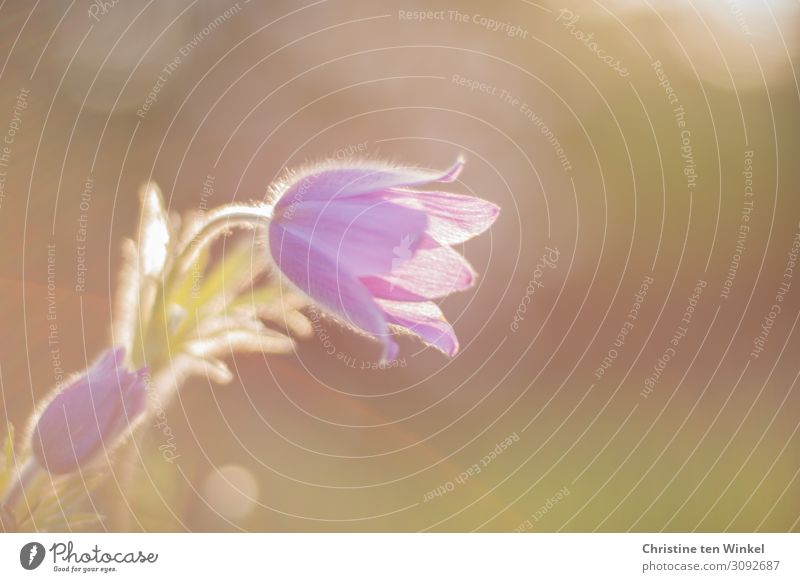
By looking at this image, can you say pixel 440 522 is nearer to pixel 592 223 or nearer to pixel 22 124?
pixel 592 223

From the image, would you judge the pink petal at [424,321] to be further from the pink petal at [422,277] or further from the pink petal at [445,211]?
the pink petal at [445,211]

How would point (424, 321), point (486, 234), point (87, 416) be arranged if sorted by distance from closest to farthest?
point (87, 416) < point (424, 321) < point (486, 234)

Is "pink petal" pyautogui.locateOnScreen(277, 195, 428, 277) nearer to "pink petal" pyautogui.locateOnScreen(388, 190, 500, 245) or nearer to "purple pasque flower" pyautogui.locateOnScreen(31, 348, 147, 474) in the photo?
"pink petal" pyautogui.locateOnScreen(388, 190, 500, 245)
